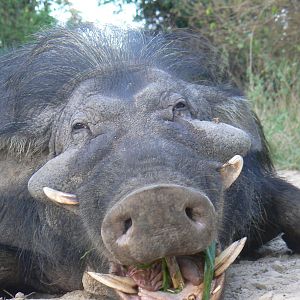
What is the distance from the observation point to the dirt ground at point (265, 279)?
2.79 metres

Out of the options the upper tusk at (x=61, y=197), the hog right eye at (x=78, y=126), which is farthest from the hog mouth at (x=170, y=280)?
the hog right eye at (x=78, y=126)

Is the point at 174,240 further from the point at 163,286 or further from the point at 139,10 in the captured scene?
the point at 139,10

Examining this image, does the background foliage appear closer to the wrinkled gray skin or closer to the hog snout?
the wrinkled gray skin

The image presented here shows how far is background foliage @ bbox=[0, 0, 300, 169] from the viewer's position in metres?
8.20

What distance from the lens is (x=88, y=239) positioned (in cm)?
282

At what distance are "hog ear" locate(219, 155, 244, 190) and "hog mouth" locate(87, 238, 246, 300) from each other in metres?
0.27

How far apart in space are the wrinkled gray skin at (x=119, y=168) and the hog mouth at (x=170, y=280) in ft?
0.33

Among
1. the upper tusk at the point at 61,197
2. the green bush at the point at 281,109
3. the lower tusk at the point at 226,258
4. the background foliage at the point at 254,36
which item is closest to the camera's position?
the lower tusk at the point at 226,258

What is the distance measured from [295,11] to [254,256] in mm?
6970

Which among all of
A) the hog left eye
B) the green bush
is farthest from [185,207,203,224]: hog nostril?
the green bush

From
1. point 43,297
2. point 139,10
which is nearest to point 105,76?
point 43,297

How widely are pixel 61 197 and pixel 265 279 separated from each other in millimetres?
950

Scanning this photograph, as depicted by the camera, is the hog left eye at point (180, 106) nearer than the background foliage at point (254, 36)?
Yes

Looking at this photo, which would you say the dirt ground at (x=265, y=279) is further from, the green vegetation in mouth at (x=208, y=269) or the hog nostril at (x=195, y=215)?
the hog nostril at (x=195, y=215)
